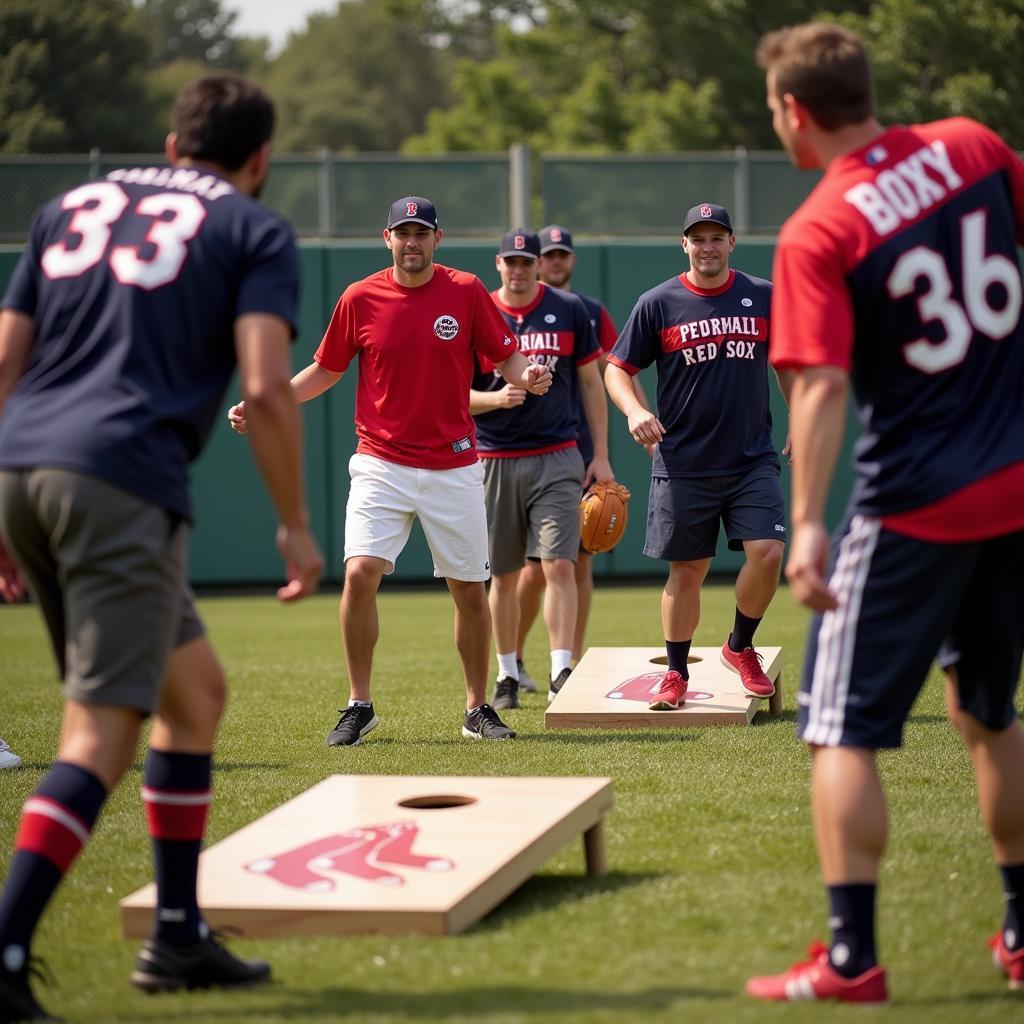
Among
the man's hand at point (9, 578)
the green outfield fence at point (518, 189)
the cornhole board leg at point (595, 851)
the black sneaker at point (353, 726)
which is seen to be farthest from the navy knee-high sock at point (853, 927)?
the green outfield fence at point (518, 189)

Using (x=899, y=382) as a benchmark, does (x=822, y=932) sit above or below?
below

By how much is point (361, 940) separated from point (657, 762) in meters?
2.67

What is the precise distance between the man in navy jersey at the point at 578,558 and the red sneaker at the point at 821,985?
545cm

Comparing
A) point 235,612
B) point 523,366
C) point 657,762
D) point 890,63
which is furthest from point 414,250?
point 890,63

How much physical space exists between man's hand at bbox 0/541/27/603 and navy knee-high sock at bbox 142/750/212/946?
0.60 metres

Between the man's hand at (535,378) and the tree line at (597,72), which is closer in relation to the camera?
the man's hand at (535,378)

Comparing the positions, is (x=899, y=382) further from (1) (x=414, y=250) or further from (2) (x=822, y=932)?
(1) (x=414, y=250)

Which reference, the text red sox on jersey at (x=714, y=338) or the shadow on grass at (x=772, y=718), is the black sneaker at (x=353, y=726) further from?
the text red sox on jersey at (x=714, y=338)

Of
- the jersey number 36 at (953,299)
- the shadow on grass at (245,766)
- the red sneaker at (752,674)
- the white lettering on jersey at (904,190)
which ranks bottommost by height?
the shadow on grass at (245,766)

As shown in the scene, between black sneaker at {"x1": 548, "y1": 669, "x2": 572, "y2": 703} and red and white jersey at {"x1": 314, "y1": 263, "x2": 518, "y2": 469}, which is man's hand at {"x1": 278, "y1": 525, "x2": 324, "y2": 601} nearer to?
red and white jersey at {"x1": 314, "y1": 263, "x2": 518, "y2": 469}

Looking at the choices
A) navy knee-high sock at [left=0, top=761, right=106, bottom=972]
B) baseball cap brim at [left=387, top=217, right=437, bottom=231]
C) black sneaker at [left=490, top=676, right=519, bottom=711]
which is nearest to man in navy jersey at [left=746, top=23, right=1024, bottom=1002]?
navy knee-high sock at [left=0, top=761, right=106, bottom=972]

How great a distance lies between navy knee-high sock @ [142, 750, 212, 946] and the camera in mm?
3957

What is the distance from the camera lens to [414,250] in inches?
293

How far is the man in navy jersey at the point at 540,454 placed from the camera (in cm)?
889
